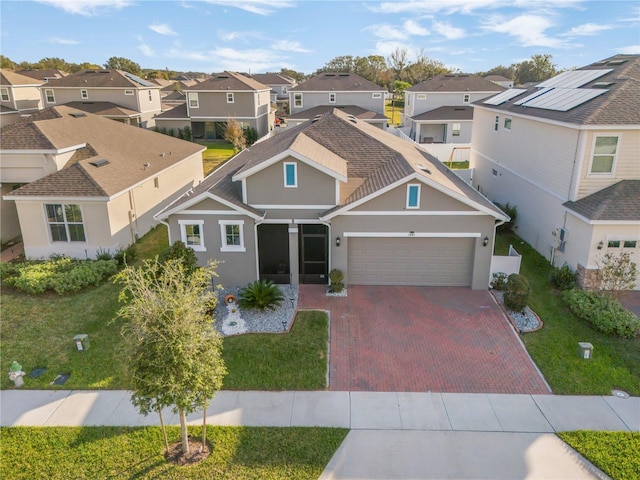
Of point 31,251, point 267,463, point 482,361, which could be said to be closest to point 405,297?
point 482,361

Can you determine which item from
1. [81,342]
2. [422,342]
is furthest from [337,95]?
[81,342]

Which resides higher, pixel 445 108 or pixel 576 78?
pixel 576 78

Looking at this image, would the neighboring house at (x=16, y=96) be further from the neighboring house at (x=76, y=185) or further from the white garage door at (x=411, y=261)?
the white garage door at (x=411, y=261)

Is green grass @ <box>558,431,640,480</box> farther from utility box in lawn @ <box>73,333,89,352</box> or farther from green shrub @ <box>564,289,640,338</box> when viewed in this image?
utility box in lawn @ <box>73,333,89,352</box>

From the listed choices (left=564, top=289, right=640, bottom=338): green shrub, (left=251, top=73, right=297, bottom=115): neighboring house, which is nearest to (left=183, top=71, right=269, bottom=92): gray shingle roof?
(left=251, top=73, right=297, bottom=115): neighboring house

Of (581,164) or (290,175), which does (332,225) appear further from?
(581,164)

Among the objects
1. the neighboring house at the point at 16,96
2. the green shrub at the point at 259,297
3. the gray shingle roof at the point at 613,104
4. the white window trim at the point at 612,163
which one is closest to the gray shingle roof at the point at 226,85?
the neighboring house at the point at 16,96

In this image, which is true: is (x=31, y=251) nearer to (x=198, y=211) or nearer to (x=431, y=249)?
(x=198, y=211)

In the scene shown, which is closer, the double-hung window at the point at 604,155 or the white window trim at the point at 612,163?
the white window trim at the point at 612,163
